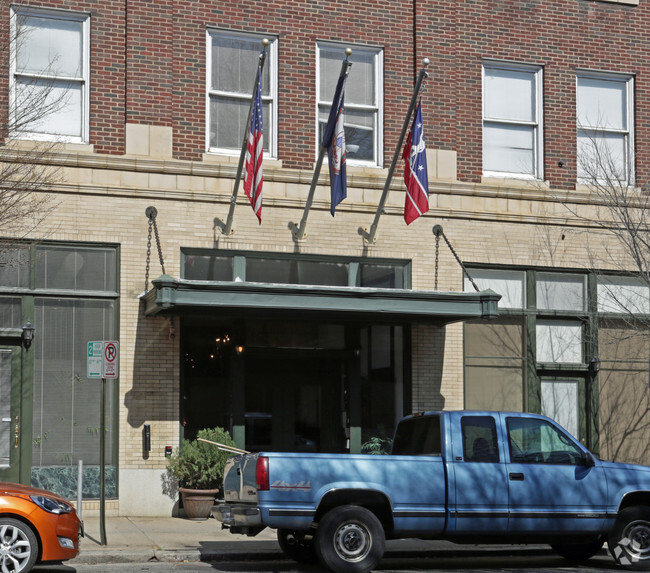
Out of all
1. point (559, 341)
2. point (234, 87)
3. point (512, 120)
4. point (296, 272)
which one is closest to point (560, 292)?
point (559, 341)

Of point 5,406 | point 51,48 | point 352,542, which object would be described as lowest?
point 352,542

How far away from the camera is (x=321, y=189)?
733 inches

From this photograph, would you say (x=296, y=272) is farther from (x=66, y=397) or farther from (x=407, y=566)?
(x=407, y=566)

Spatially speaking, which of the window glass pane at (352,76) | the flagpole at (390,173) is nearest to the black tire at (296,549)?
the flagpole at (390,173)

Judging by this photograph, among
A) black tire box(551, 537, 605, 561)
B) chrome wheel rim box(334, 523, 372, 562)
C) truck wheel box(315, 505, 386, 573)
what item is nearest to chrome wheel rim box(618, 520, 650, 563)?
black tire box(551, 537, 605, 561)

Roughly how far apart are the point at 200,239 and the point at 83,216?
1.94 meters

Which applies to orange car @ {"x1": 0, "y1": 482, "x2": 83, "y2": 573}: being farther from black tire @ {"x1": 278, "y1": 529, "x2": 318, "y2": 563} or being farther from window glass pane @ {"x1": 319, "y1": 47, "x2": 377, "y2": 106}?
window glass pane @ {"x1": 319, "y1": 47, "x2": 377, "y2": 106}

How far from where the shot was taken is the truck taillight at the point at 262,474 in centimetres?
1139

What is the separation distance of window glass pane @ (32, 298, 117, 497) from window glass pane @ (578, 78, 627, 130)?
9.99m

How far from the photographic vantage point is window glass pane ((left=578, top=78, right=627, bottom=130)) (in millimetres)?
20594

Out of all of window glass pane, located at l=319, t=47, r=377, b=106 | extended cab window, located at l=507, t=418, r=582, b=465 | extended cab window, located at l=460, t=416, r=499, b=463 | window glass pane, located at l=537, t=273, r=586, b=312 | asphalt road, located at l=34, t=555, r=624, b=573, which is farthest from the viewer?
window glass pane, located at l=537, t=273, r=586, b=312

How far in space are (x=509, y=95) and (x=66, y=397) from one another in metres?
9.86

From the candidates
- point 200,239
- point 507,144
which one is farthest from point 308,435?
point 507,144

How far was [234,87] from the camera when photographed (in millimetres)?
18516
